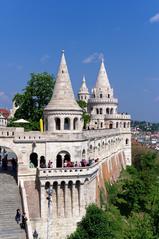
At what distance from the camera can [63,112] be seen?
3119cm

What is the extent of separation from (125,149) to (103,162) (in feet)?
56.5

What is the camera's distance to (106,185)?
38781mm

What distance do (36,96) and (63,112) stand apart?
1334 centimetres

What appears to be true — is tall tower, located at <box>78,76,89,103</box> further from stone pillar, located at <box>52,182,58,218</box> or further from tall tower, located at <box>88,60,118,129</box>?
stone pillar, located at <box>52,182,58,218</box>

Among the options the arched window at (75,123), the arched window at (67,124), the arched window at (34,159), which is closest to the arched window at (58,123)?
the arched window at (67,124)

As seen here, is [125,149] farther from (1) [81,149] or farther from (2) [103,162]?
(1) [81,149]

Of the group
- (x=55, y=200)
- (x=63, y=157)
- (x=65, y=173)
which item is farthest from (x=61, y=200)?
(x=63, y=157)

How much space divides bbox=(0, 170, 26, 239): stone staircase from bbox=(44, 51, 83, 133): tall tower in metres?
5.06

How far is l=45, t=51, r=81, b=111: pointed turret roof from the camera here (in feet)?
103

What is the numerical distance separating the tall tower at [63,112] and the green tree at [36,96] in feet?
36.5

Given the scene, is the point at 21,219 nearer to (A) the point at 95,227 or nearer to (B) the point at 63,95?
(A) the point at 95,227

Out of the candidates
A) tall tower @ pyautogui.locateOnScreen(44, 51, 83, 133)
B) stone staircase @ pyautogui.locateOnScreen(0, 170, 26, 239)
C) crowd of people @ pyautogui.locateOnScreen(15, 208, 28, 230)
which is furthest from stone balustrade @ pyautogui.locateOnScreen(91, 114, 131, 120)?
crowd of people @ pyautogui.locateOnScreen(15, 208, 28, 230)

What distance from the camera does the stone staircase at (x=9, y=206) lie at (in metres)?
24.7

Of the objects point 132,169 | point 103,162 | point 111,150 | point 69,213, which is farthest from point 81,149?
point 132,169
